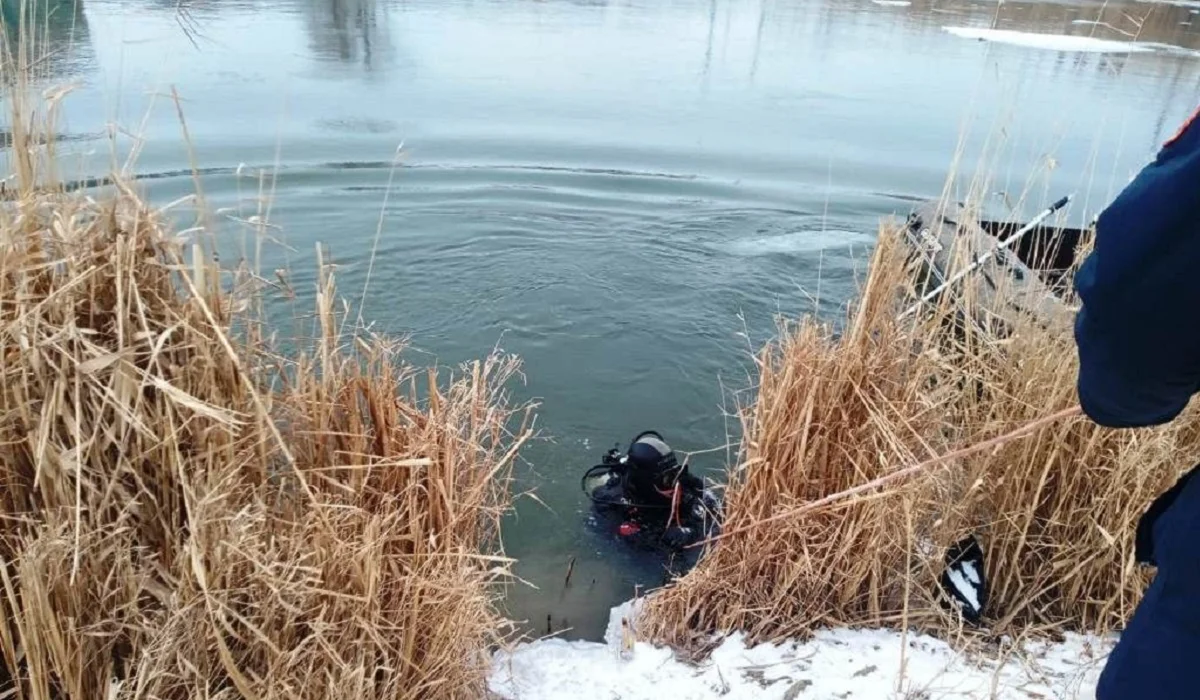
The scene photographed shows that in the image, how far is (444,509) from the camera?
2.31 meters

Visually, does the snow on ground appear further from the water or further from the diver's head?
the diver's head

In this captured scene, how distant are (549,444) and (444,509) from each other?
1886 millimetres

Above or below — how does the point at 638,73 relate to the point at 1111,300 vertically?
below

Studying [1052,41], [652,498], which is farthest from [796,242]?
[1052,41]

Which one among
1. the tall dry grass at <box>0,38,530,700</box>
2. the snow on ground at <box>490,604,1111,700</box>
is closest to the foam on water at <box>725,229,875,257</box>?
the snow on ground at <box>490,604,1111,700</box>

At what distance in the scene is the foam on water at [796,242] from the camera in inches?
260

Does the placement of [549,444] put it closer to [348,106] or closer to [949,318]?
[949,318]

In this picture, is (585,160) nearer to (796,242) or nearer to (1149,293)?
(796,242)

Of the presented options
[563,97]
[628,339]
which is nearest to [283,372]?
[628,339]

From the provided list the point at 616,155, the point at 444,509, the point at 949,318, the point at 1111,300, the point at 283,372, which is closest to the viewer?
the point at 1111,300

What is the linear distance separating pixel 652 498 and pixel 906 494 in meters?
1.24

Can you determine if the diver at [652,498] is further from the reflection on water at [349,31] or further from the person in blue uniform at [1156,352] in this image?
the reflection on water at [349,31]

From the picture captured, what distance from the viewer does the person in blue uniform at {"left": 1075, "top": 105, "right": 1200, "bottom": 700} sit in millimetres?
941

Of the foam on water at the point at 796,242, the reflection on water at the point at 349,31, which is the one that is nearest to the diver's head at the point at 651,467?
the foam on water at the point at 796,242
